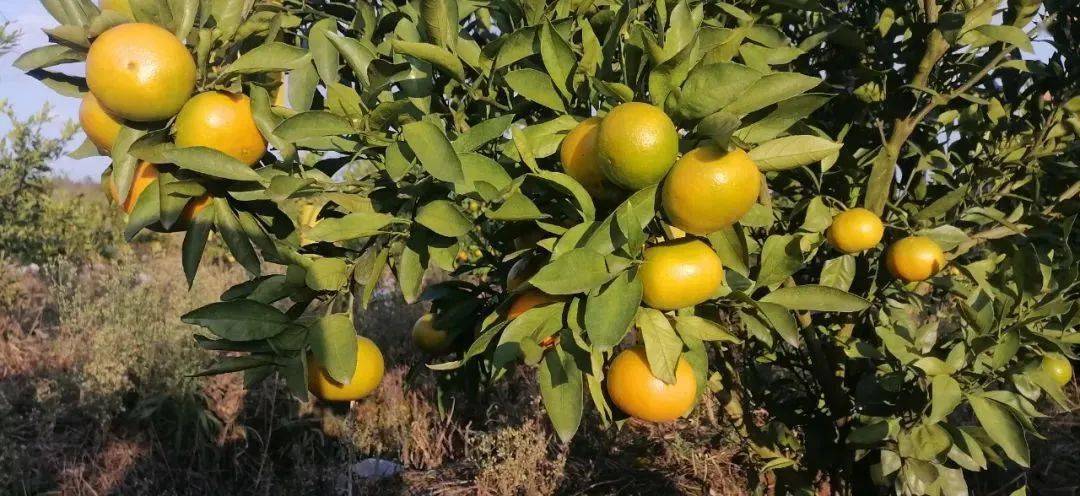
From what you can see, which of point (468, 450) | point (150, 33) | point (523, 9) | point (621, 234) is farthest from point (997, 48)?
point (468, 450)

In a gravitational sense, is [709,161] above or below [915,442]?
above

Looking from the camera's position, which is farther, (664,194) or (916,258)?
(916,258)

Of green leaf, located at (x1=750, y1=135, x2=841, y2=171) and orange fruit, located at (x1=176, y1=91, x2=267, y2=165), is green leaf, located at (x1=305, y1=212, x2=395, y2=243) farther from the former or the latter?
green leaf, located at (x1=750, y1=135, x2=841, y2=171)

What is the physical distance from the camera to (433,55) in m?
0.78

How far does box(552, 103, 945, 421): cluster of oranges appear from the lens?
24.0 inches

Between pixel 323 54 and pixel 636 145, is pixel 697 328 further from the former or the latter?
pixel 323 54

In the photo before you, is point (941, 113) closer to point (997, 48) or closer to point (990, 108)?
point (990, 108)

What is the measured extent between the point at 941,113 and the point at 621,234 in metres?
1.20

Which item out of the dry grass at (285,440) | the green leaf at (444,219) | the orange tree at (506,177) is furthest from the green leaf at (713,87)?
the dry grass at (285,440)

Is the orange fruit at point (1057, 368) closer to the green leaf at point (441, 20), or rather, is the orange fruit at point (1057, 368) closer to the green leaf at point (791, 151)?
the green leaf at point (791, 151)

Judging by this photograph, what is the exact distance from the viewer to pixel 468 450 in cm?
280

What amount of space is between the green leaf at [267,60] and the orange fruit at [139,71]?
0.05 meters

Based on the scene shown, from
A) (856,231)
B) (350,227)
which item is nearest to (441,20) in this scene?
(350,227)

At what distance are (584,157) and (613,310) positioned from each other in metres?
0.15
